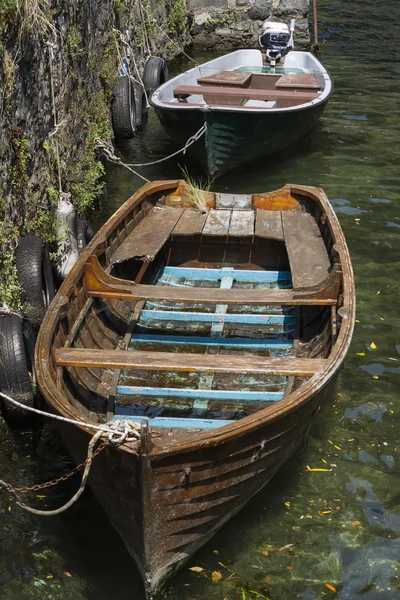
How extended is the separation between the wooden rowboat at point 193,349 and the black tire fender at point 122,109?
12.0 ft

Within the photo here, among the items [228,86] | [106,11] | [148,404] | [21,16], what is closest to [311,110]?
[228,86]

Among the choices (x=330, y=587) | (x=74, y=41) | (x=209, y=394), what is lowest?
(x=330, y=587)

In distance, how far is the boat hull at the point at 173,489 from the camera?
15.2 ft

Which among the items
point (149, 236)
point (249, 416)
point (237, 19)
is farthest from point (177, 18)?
point (249, 416)

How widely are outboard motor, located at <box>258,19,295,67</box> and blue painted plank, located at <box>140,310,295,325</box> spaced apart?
29.0 feet

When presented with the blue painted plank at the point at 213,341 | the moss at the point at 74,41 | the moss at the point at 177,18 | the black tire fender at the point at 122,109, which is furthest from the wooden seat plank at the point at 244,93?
the blue painted plank at the point at 213,341

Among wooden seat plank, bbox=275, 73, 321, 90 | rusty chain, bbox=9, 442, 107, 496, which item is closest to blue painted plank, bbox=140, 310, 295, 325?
rusty chain, bbox=9, 442, 107, 496

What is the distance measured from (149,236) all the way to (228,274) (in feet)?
3.12

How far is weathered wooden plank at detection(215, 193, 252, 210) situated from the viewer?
29.8 feet

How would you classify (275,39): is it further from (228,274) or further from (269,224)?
(228,274)

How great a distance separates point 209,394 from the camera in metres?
6.14

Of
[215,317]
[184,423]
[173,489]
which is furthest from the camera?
[215,317]

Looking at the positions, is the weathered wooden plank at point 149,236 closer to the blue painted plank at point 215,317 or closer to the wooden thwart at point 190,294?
the blue painted plank at point 215,317

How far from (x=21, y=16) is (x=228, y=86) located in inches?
230
